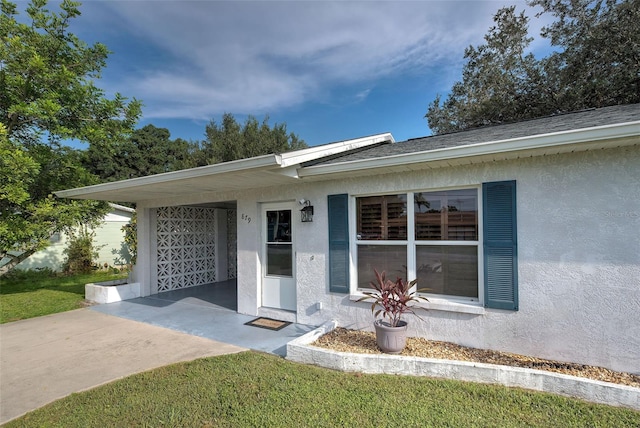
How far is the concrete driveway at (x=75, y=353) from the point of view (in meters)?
4.26

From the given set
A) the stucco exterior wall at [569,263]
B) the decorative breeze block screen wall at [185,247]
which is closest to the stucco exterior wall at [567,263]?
the stucco exterior wall at [569,263]

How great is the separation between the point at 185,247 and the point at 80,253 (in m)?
8.19

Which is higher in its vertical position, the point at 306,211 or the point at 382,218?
the point at 306,211

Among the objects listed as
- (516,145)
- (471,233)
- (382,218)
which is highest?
(516,145)

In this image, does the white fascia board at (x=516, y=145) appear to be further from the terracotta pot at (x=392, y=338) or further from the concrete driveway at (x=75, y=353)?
the concrete driveway at (x=75, y=353)

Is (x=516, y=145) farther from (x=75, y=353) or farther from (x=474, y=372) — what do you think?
(x=75, y=353)

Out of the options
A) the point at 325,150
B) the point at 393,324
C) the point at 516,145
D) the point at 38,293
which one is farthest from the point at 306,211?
the point at 38,293

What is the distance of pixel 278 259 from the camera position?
7.34 metres

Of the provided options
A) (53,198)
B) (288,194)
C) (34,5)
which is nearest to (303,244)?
(288,194)

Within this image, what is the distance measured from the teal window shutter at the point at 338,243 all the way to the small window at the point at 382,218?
29 cm

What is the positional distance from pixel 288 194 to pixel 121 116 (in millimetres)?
8206

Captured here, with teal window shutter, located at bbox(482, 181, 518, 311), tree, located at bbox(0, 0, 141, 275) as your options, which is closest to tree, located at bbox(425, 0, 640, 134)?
teal window shutter, located at bbox(482, 181, 518, 311)

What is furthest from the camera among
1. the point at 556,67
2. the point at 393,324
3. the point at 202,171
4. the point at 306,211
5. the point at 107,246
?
the point at 107,246

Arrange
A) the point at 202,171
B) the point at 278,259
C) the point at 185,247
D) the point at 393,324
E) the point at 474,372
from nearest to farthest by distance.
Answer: the point at 474,372, the point at 393,324, the point at 202,171, the point at 278,259, the point at 185,247
